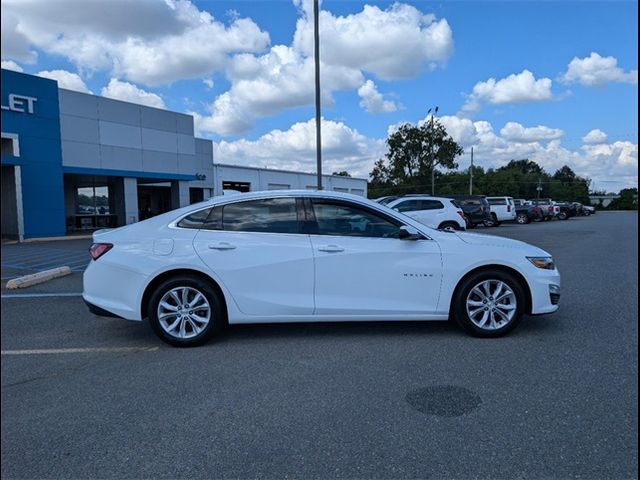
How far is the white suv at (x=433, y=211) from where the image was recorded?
1703 centimetres

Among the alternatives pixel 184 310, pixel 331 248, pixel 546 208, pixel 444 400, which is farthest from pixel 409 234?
pixel 546 208

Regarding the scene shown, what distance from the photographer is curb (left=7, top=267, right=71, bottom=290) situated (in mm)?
8305

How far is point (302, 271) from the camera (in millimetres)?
4922

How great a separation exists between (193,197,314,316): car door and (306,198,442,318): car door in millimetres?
148

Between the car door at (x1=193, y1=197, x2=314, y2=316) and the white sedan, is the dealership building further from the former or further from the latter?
the car door at (x1=193, y1=197, x2=314, y2=316)

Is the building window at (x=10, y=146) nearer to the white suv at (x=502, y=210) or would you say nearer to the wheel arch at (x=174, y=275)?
the wheel arch at (x=174, y=275)

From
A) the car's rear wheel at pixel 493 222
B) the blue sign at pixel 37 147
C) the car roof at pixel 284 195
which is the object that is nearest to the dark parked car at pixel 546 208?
the car's rear wheel at pixel 493 222

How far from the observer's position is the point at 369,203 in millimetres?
5234

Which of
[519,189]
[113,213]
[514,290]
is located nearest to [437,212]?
[514,290]

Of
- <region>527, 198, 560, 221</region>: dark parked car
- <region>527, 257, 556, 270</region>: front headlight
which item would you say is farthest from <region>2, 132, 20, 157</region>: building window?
<region>527, 198, 560, 221</region>: dark parked car

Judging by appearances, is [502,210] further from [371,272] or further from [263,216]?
[263,216]

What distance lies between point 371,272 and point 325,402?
1.75m

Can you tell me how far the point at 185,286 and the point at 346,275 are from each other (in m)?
1.68

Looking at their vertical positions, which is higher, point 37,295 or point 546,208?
point 546,208
